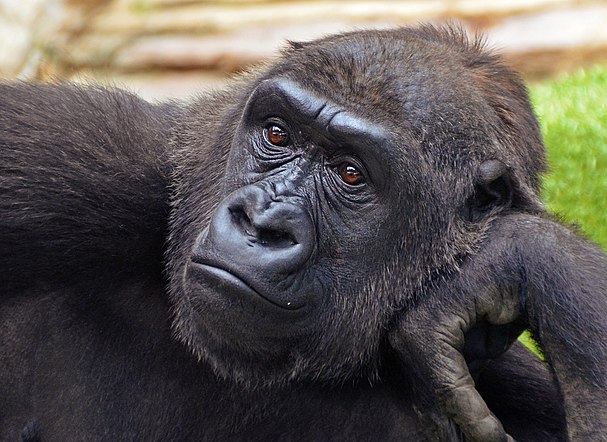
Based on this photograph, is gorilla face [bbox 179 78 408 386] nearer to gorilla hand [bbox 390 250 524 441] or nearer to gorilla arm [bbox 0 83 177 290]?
gorilla hand [bbox 390 250 524 441]

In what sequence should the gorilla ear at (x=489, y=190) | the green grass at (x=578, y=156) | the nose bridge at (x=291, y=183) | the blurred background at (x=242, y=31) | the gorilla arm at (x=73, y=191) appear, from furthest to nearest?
the blurred background at (x=242, y=31) → the green grass at (x=578, y=156) → the gorilla arm at (x=73, y=191) → the gorilla ear at (x=489, y=190) → the nose bridge at (x=291, y=183)

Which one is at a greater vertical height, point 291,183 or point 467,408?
point 291,183

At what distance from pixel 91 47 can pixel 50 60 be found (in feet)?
6.23

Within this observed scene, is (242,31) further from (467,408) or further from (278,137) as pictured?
(467,408)

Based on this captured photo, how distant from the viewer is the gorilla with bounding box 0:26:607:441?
3998 mm

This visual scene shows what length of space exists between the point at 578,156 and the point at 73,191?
4198 millimetres

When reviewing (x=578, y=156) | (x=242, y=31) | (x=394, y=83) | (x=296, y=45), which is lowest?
(x=242, y=31)

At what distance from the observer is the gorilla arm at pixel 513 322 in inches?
155

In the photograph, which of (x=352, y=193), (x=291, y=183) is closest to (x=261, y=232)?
(x=291, y=183)

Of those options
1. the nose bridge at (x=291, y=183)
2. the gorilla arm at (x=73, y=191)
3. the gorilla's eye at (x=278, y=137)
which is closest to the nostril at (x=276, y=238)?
the nose bridge at (x=291, y=183)

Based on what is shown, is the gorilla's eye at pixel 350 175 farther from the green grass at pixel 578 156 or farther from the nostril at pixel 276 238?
the green grass at pixel 578 156

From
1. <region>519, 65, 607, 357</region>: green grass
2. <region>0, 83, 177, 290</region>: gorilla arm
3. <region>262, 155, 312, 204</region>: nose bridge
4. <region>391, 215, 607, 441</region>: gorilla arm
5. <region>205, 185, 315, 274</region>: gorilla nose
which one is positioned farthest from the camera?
<region>519, 65, 607, 357</region>: green grass

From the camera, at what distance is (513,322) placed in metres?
4.14

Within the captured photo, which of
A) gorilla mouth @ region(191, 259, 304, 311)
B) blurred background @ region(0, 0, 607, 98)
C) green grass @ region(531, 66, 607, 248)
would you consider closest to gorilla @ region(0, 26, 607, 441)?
gorilla mouth @ region(191, 259, 304, 311)
